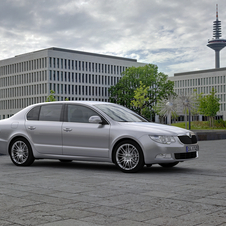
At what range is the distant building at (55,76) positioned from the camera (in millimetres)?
102688

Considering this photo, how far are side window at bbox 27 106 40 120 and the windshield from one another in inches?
66.1

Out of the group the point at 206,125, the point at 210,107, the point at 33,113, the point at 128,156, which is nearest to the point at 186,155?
the point at 128,156

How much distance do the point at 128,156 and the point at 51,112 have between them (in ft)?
8.01

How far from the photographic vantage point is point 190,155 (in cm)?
872

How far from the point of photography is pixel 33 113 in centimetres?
1024

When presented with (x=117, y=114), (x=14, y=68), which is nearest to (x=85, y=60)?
(x=14, y=68)

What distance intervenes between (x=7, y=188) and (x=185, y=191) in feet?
9.09

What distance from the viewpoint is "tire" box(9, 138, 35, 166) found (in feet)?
32.8

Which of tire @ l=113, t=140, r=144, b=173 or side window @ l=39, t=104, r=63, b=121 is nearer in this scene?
tire @ l=113, t=140, r=144, b=173

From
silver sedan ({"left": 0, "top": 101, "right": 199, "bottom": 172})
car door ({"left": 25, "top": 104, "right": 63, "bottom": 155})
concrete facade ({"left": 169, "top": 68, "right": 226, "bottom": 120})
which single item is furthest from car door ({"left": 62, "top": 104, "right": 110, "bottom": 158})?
concrete facade ({"left": 169, "top": 68, "right": 226, "bottom": 120})

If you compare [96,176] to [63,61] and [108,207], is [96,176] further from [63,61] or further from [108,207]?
[63,61]

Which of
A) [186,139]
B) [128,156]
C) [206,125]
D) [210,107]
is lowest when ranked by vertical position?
[128,156]

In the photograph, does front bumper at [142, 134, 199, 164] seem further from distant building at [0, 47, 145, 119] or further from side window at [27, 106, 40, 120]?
distant building at [0, 47, 145, 119]

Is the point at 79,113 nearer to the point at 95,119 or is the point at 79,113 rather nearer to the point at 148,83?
the point at 95,119
